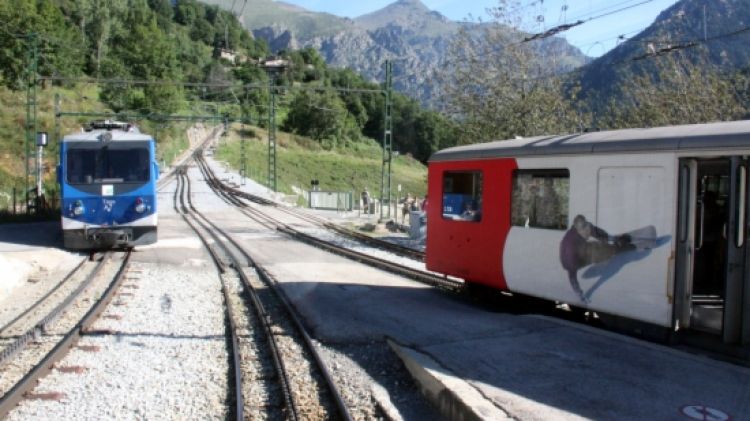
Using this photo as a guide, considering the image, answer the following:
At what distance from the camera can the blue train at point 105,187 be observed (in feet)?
55.9

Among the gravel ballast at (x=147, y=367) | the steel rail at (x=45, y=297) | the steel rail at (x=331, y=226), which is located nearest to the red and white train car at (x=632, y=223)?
the gravel ballast at (x=147, y=367)

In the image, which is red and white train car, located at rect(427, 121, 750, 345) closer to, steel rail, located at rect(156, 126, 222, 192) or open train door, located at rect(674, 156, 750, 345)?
open train door, located at rect(674, 156, 750, 345)

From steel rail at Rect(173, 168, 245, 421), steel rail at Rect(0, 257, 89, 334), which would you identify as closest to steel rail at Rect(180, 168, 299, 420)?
steel rail at Rect(173, 168, 245, 421)

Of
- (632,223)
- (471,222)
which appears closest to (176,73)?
(471,222)

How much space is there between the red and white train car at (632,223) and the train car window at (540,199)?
0.01m

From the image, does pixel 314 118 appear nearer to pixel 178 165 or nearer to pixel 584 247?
pixel 178 165

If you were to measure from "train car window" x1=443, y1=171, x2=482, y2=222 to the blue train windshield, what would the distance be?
9216 mm

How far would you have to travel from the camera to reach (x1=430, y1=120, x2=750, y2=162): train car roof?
6.91 meters

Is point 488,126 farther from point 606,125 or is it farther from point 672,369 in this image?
point 672,369

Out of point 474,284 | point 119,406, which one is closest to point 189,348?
point 119,406

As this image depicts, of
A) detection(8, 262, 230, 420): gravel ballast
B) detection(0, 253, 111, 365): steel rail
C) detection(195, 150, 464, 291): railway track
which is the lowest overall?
detection(8, 262, 230, 420): gravel ballast

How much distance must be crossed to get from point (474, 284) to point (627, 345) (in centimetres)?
413

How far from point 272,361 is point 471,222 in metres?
4.33

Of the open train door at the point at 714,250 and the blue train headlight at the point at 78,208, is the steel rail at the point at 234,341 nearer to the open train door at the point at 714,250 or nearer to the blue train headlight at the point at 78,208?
the blue train headlight at the point at 78,208
